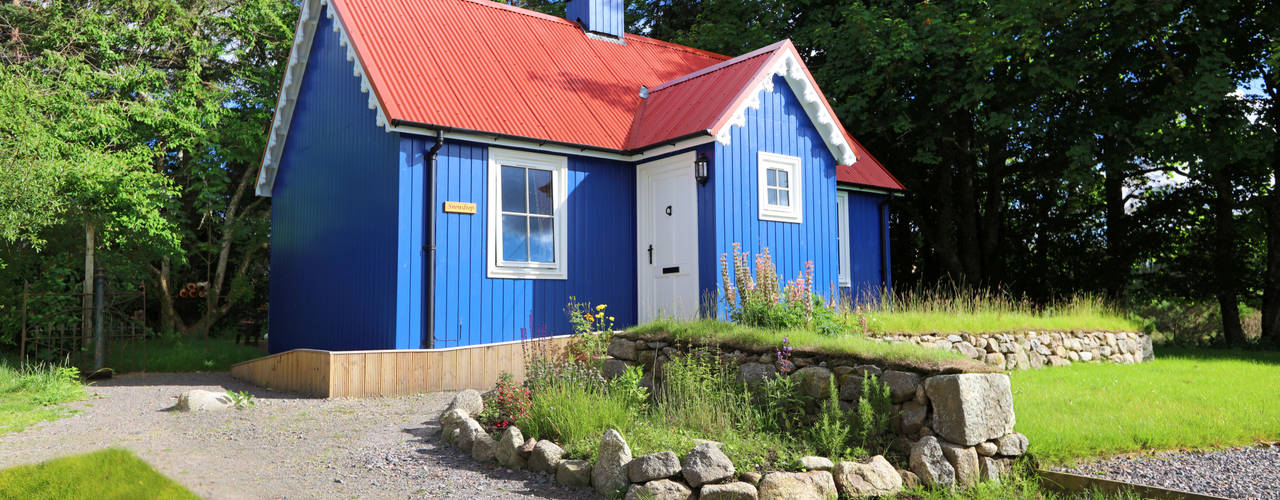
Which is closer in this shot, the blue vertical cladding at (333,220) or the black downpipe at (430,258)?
the black downpipe at (430,258)

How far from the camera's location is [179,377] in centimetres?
1369

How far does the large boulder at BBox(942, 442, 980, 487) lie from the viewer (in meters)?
6.66

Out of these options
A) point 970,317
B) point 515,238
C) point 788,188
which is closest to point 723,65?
point 788,188

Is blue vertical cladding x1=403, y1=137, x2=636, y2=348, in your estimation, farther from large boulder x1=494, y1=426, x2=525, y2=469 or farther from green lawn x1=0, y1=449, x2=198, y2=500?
green lawn x1=0, y1=449, x2=198, y2=500

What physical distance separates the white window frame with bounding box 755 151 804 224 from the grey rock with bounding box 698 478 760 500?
716 cm

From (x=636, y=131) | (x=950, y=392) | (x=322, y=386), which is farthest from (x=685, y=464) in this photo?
(x=636, y=131)

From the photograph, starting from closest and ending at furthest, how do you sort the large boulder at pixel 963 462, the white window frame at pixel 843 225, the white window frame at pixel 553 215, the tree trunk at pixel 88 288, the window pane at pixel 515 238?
the large boulder at pixel 963 462 < the white window frame at pixel 553 215 < the window pane at pixel 515 238 < the tree trunk at pixel 88 288 < the white window frame at pixel 843 225

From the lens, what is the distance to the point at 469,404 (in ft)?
27.7

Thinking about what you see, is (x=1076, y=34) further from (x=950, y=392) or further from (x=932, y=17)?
(x=950, y=392)

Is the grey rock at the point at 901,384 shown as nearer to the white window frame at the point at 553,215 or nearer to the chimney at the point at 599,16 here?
the white window frame at the point at 553,215

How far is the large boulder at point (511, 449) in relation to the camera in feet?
23.0

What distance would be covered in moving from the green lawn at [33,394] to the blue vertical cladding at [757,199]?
25.7 feet

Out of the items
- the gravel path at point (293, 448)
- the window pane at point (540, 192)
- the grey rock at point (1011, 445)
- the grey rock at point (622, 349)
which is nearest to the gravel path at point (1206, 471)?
the grey rock at point (1011, 445)

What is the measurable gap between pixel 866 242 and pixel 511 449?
11001 mm
